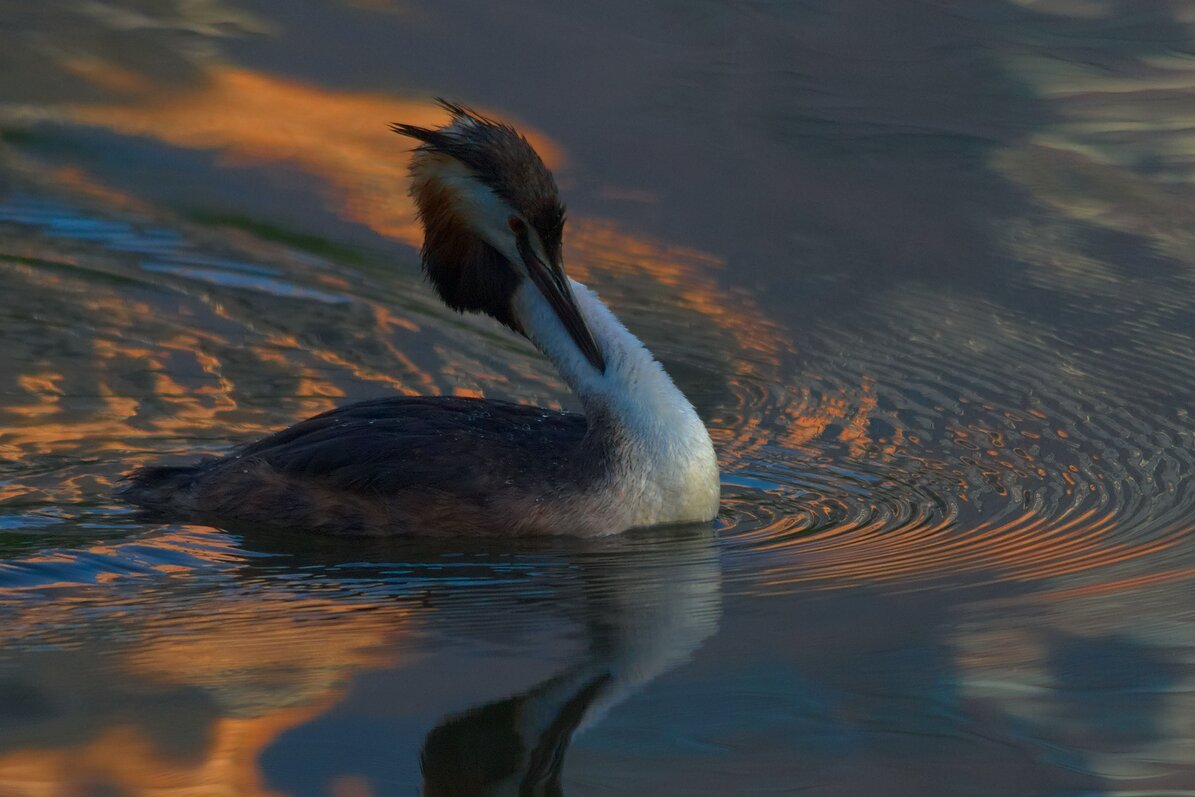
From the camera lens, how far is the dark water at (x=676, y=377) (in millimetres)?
4992

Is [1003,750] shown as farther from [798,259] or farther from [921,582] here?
[798,259]

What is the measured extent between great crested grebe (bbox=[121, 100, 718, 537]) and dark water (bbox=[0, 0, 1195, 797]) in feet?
0.63

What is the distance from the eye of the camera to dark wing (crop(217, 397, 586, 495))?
7.27m

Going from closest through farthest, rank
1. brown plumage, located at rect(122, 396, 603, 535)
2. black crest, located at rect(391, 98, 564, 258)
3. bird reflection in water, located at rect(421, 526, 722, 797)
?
bird reflection in water, located at rect(421, 526, 722, 797)
brown plumage, located at rect(122, 396, 603, 535)
black crest, located at rect(391, 98, 564, 258)

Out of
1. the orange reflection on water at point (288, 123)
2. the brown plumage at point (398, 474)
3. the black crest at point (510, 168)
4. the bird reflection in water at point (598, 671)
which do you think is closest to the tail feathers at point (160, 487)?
the brown plumage at point (398, 474)

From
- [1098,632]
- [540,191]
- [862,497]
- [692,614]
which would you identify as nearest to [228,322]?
[540,191]

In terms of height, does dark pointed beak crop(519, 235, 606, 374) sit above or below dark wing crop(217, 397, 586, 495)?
above

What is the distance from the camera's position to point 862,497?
7.52m

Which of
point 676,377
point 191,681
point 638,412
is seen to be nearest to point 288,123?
point 676,377

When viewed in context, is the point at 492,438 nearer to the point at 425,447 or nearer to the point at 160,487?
the point at 425,447

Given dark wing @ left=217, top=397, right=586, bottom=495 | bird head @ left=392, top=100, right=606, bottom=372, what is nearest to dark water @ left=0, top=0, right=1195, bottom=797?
dark wing @ left=217, top=397, right=586, bottom=495

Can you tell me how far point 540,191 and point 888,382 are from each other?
227 centimetres

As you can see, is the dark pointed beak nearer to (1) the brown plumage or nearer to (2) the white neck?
(2) the white neck

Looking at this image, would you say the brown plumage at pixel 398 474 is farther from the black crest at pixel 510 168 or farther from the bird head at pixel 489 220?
the black crest at pixel 510 168
